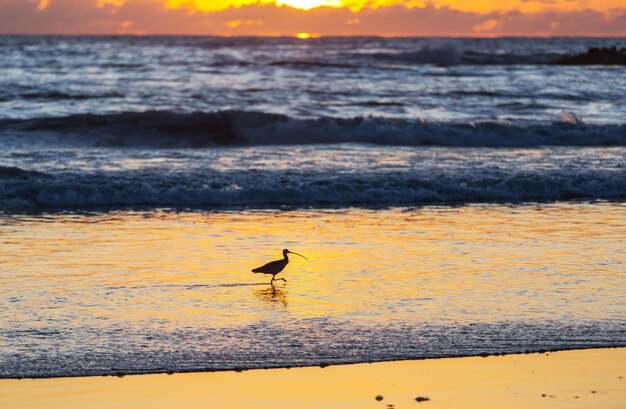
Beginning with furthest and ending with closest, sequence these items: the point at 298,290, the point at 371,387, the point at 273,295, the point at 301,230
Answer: the point at 301,230 < the point at 298,290 < the point at 273,295 < the point at 371,387

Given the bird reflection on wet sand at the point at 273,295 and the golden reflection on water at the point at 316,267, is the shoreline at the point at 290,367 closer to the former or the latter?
the golden reflection on water at the point at 316,267

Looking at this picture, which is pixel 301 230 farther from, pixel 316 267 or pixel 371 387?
pixel 371 387

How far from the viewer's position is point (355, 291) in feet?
30.5

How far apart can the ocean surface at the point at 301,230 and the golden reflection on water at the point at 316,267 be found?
0.03 m

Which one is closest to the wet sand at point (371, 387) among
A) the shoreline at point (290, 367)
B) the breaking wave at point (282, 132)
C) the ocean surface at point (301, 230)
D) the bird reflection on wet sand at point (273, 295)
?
the shoreline at point (290, 367)

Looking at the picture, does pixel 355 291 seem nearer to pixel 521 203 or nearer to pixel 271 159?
pixel 521 203

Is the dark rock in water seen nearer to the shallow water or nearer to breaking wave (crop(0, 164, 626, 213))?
breaking wave (crop(0, 164, 626, 213))

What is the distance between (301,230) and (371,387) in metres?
6.31

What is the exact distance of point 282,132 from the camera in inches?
1021

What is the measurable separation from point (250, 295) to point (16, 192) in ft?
25.9

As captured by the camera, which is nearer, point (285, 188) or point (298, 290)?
point (298, 290)

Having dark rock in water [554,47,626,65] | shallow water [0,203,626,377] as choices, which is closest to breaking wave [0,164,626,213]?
shallow water [0,203,626,377]

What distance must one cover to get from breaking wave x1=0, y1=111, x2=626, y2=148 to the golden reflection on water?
33.6ft

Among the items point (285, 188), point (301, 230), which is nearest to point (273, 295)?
point (301, 230)
